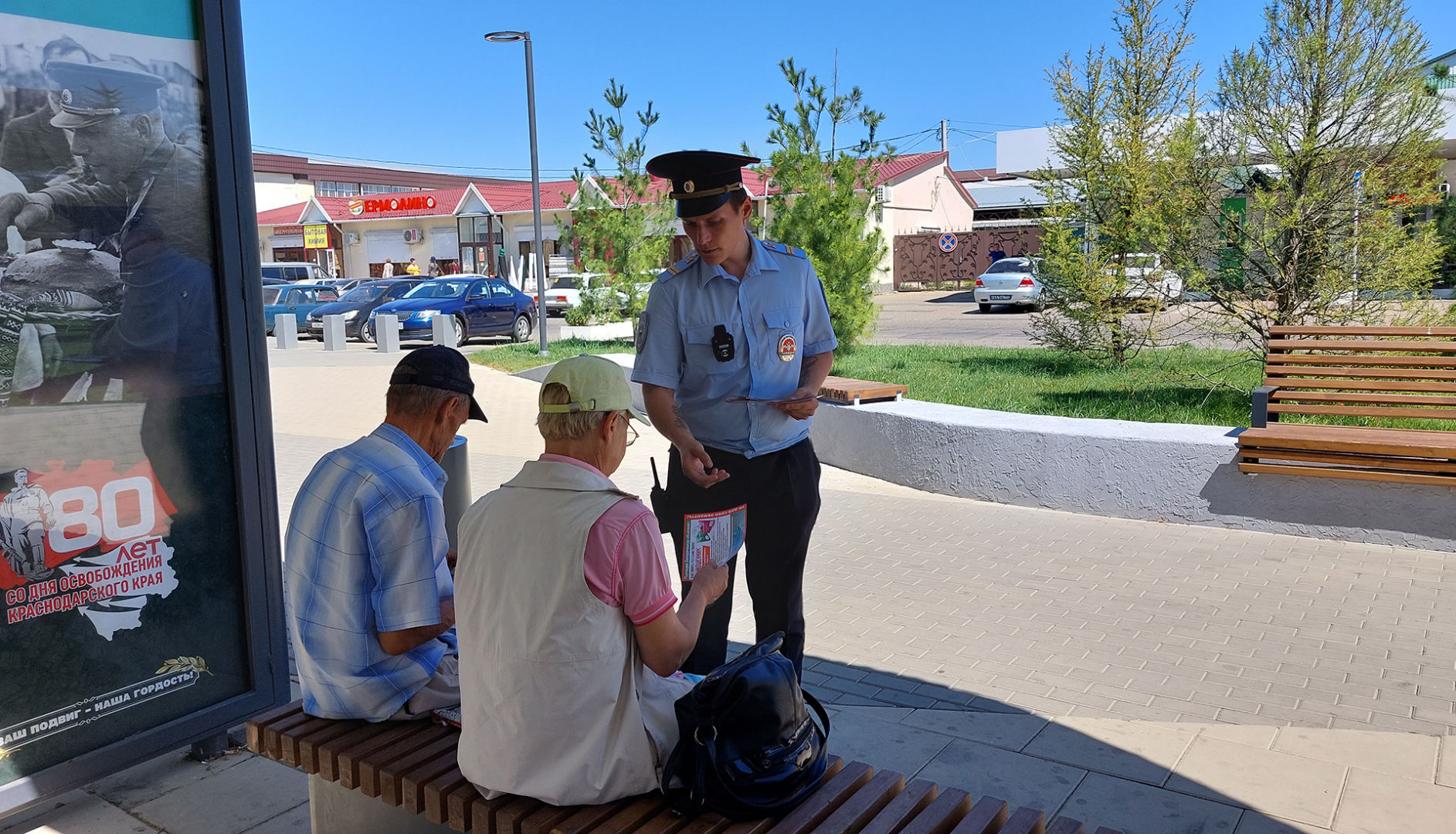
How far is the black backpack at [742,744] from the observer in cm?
226

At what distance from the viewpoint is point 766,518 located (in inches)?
140

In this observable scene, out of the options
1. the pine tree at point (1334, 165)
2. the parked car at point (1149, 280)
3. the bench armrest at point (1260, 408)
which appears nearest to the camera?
the bench armrest at point (1260, 408)

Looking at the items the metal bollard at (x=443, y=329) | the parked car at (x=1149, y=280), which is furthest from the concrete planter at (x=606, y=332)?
the parked car at (x=1149, y=280)

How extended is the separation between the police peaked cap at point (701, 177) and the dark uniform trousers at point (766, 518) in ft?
2.53

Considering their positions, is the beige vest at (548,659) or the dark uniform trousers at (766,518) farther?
the dark uniform trousers at (766,518)

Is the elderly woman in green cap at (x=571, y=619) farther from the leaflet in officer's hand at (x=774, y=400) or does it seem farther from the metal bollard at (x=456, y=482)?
the metal bollard at (x=456, y=482)

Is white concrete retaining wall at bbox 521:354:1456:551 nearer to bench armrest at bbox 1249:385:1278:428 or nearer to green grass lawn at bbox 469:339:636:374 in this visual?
bench armrest at bbox 1249:385:1278:428

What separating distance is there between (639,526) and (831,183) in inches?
452

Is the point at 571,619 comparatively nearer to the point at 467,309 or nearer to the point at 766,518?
the point at 766,518

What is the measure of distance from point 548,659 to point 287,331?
73.8 ft

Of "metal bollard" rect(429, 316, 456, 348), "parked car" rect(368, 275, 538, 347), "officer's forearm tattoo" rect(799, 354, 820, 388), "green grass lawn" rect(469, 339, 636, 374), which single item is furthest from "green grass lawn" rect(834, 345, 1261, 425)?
"parked car" rect(368, 275, 538, 347)

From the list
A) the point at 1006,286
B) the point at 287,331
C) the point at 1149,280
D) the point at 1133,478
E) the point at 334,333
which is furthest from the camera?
the point at 1006,286

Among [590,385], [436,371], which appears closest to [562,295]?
[436,371]

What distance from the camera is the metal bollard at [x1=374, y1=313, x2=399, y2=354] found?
20969 millimetres
